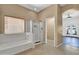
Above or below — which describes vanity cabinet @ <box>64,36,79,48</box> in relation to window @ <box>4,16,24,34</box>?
below

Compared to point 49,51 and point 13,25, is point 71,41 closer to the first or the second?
point 49,51

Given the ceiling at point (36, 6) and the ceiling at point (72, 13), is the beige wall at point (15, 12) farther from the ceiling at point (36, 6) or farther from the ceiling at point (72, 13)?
the ceiling at point (72, 13)

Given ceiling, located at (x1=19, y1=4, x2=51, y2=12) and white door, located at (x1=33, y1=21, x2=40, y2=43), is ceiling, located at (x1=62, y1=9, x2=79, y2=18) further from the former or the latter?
white door, located at (x1=33, y1=21, x2=40, y2=43)

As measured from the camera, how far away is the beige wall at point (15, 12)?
1.95 m

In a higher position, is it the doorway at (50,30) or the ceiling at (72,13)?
the ceiling at (72,13)

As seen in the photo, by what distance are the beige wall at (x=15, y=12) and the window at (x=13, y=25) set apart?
0.25 feet

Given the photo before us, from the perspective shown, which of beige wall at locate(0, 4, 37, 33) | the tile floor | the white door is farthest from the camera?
the white door

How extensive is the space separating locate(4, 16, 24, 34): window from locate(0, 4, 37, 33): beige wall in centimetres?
8

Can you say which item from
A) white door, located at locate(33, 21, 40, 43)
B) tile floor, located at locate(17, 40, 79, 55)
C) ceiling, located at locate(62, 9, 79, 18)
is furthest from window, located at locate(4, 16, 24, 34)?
ceiling, located at locate(62, 9, 79, 18)

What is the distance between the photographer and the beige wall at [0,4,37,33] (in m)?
1.95

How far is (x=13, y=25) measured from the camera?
207 cm

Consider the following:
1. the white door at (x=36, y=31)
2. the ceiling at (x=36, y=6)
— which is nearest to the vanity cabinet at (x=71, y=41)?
the white door at (x=36, y=31)

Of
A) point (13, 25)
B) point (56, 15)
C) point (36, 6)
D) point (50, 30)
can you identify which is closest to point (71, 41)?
point (50, 30)
